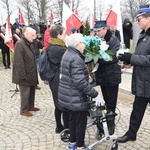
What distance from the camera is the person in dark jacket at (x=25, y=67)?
5.57m

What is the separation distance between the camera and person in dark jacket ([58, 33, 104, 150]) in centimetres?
338

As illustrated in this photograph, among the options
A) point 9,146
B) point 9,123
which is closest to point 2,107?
point 9,123

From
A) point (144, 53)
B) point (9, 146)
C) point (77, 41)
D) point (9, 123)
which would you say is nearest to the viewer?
point (77, 41)

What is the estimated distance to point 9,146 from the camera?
4.34 metres

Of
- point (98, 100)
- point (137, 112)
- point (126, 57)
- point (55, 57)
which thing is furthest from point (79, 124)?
point (55, 57)

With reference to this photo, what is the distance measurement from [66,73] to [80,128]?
2.57 ft

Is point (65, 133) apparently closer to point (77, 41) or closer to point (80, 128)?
point (80, 128)

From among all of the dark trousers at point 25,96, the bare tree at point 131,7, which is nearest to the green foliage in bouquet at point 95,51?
the dark trousers at point 25,96

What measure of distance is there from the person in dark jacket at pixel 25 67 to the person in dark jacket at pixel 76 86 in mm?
2202

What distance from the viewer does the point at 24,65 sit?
5629 millimetres

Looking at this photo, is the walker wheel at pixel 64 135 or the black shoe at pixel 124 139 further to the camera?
the walker wheel at pixel 64 135

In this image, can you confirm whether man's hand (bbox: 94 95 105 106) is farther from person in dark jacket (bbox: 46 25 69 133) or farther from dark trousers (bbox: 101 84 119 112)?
person in dark jacket (bbox: 46 25 69 133)

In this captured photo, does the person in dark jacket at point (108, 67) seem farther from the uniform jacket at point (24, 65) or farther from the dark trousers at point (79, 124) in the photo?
the uniform jacket at point (24, 65)

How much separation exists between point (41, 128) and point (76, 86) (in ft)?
6.54
